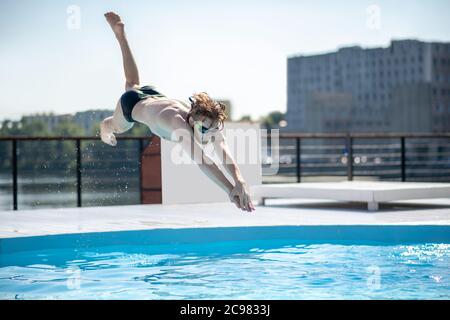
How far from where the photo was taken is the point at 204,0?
72.4 metres

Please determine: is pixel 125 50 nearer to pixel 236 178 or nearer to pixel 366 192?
pixel 236 178

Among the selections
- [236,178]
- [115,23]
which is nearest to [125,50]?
[115,23]

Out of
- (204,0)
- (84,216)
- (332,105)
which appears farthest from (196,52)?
(84,216)

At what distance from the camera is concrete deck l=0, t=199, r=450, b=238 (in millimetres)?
5613

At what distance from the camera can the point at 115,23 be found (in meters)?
4.95

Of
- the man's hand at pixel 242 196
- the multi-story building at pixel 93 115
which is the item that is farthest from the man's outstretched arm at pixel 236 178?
the multi-story building at pixel 93 115

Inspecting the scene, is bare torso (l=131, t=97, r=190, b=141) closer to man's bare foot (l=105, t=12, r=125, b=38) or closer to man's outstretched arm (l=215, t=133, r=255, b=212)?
man's outstretched arm (l=215, t=133, r=255, b=212)

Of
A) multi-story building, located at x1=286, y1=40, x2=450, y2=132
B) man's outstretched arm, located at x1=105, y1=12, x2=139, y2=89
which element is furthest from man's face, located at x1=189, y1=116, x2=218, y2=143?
multi-story building, located at x1=286, y1=40, x2=450, y2=132

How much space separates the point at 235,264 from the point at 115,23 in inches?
67.2

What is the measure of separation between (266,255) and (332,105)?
103 m

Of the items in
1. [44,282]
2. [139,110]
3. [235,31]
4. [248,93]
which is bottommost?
[44,282]
